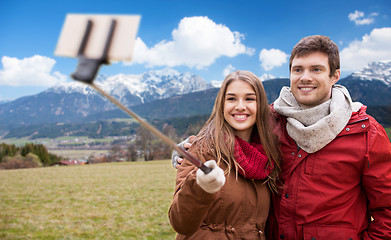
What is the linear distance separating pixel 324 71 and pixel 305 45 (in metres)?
0.34

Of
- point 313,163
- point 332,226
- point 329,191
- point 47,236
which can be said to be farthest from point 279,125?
point 47,236

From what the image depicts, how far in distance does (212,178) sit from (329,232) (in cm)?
158

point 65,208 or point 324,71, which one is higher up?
point 324,71

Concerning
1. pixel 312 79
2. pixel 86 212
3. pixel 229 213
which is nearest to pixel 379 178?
pixel 312 79

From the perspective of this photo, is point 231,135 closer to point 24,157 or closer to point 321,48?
point 321,48

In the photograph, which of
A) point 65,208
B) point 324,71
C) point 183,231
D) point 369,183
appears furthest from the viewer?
point 65,208

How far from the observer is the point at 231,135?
272 centimetres

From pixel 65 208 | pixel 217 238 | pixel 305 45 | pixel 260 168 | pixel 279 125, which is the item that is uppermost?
pixel 305 45

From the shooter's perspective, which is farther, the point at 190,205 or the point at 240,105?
the point at 240,105

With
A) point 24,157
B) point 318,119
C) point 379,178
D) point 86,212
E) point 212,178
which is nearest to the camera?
point 212,178

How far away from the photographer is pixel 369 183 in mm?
2520

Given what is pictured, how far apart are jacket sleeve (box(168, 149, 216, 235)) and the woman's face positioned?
887 millimetres

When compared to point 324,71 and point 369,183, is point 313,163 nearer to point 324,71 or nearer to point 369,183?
point 369,183

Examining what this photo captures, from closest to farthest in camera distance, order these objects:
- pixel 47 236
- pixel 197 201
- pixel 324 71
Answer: pixel 197 201, pixel 324 71, pixel 47 236
